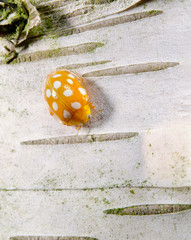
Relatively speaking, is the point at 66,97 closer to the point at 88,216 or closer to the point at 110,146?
the point at 110,146

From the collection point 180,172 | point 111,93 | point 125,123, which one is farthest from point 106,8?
point 180,172

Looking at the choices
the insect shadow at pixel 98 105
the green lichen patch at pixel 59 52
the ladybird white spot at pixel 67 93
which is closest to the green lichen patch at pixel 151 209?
the insect shadow at pixel 98 105

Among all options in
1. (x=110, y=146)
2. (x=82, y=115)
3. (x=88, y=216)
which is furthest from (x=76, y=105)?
(x=88, y=216)

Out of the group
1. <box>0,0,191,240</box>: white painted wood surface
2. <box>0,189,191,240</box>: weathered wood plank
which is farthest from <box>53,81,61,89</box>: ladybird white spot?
<box>0,189,191,240</box>: weathered wood plank

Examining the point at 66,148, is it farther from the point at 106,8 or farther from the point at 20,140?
the point at 106,8

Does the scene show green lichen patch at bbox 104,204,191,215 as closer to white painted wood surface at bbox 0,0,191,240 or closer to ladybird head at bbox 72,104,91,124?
white painted wood surface at bbox 0,0,191,240

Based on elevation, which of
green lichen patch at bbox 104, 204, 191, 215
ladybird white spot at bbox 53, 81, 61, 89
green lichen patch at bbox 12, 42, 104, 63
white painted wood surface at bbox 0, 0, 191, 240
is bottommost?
green lichen patch at bbox 104, 204, 191, 215
